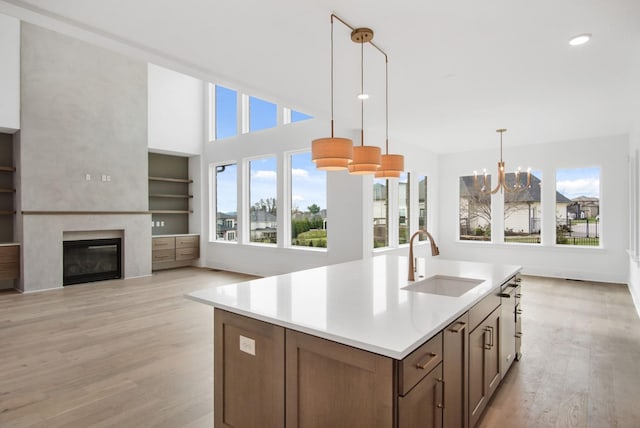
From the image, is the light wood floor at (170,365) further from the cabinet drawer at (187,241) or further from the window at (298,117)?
the window at (298,117)

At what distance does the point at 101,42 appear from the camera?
117 inches

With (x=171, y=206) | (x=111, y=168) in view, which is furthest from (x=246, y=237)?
(x=111, y=168)

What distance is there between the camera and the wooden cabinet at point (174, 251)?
780 cm

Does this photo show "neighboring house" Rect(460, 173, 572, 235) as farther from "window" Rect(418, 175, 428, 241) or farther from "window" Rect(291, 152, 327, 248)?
"window" Rect(291, 152, 327, 248)

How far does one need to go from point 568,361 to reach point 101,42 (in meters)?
4.87

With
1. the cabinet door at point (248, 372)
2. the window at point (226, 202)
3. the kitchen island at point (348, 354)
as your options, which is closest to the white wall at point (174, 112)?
the window at point (226, 202)

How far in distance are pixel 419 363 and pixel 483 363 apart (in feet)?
3.36

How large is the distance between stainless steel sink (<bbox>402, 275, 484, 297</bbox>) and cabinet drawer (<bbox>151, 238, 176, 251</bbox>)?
674 cm

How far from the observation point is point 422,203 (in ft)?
26.3

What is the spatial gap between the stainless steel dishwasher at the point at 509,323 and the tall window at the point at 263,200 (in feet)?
16.7

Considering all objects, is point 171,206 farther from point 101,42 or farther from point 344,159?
point 344,159

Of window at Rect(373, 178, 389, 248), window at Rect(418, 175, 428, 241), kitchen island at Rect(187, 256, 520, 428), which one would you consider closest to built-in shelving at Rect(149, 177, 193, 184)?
window at Rect(373, 178, 389, 248)

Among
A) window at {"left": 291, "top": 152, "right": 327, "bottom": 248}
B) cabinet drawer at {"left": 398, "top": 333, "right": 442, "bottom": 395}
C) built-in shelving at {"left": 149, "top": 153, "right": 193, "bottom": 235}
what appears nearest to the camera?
cabinet drawer at {"left": 398, "top": 333, "right": 442, "bottom": 395}

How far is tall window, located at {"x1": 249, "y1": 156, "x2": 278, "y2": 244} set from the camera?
7.43m
